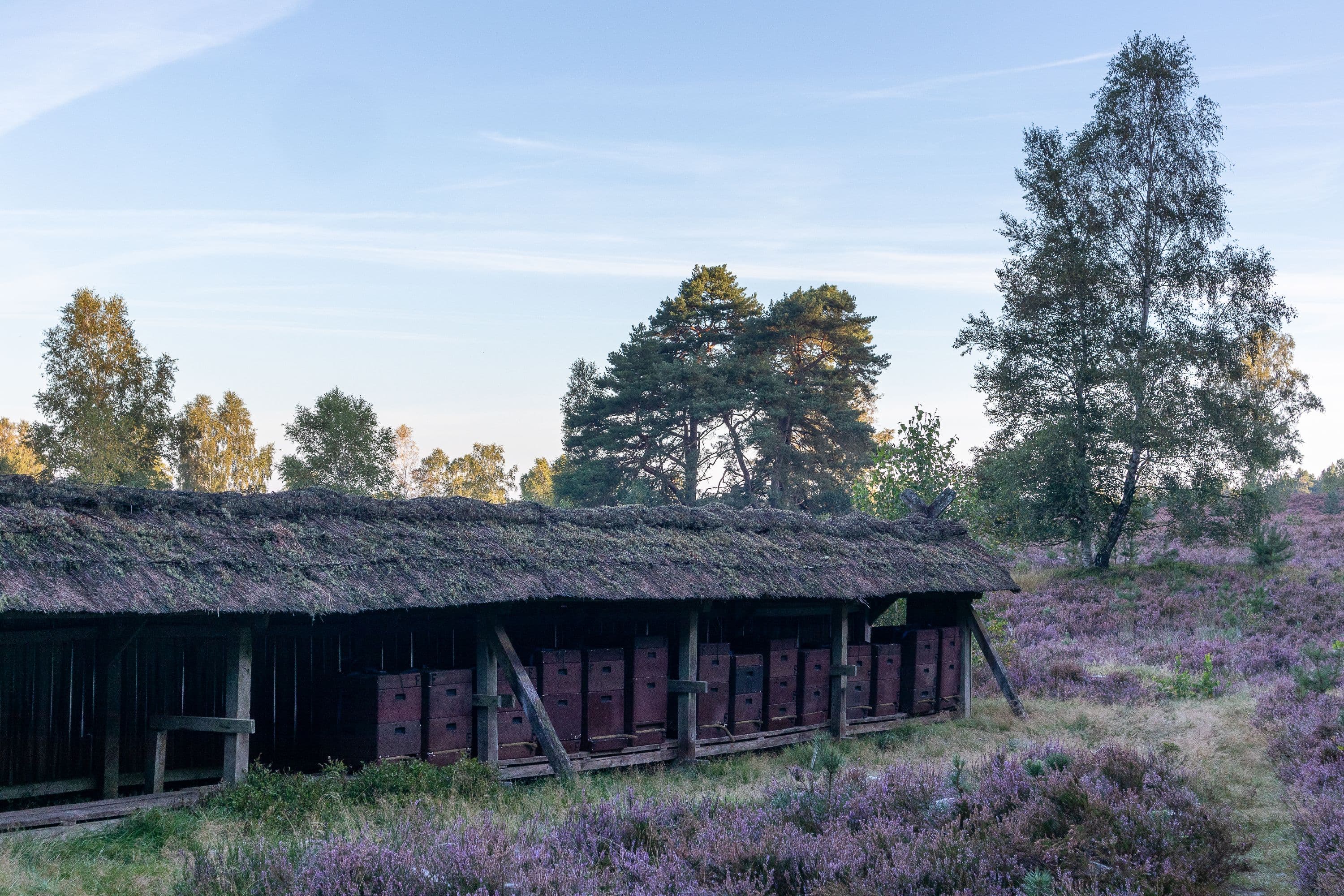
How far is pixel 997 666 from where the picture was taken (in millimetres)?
18219

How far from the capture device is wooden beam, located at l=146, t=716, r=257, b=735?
33.4 feet

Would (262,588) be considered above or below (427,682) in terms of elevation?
above

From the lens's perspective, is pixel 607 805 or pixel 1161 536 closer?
pixel 607 805

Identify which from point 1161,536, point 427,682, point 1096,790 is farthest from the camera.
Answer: point 1161,536

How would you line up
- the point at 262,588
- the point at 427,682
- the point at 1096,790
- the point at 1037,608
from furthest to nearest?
1. the point at 1037,608
2. the point at 427,682
3. the point at 262,588
4. the point at 1096,790

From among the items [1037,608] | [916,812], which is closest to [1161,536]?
[1037,608]

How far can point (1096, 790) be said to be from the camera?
344 inches

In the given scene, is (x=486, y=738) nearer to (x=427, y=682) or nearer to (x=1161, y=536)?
(x=427, y=682)

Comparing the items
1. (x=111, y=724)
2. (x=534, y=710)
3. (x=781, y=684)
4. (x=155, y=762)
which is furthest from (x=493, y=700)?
(x=781, y=684)

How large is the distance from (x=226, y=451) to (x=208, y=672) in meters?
63.9

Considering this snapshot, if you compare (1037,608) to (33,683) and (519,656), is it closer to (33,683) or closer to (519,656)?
(519,656)

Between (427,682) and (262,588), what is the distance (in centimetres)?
244

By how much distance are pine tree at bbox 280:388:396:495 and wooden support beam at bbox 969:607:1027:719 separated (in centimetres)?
5081

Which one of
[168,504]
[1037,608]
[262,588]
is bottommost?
[1037,608]
